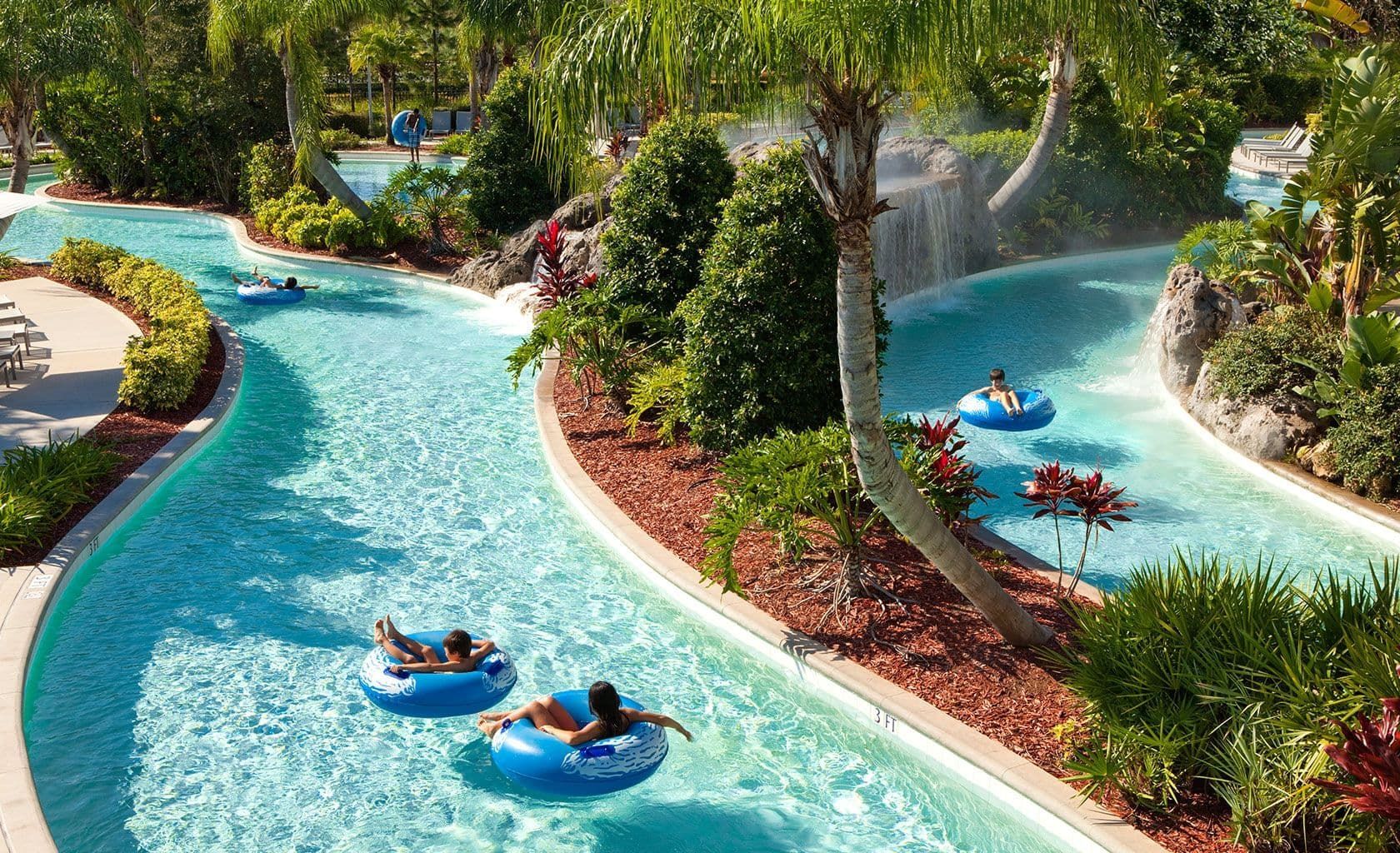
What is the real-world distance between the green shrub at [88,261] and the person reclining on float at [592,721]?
18.9 meters

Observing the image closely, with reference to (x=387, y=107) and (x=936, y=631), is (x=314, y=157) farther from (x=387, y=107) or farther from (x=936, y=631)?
(x=936, y=631)

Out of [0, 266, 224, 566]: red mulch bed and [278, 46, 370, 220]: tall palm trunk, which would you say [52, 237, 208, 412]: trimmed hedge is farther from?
[278, 46, 370, 220]: tall palm trunk

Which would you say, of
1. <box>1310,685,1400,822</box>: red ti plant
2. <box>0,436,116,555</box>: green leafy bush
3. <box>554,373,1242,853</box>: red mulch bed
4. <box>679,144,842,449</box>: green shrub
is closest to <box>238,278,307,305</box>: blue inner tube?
<box>0,436,116,555</box>: green leafy bush

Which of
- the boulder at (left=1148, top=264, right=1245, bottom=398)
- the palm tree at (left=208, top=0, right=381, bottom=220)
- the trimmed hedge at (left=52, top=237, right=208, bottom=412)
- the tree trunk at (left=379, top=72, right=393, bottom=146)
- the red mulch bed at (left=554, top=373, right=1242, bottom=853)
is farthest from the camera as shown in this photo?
the tree trunk at (left=379, top=72, right=393, bottom=146)

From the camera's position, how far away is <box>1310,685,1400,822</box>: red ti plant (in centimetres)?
645

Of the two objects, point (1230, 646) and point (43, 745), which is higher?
point (1230, 646)

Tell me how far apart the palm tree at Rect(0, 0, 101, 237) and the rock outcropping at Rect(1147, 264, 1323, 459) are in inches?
860

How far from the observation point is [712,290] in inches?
513

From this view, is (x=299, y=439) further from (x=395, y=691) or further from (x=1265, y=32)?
(x=1265, y=32)

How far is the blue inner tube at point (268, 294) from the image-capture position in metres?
22.4

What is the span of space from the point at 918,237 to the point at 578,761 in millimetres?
18982

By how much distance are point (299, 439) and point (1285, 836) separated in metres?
12.7

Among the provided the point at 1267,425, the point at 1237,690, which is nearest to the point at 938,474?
the point at 1237,690

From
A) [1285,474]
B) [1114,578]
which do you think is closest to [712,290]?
[1114,578]
